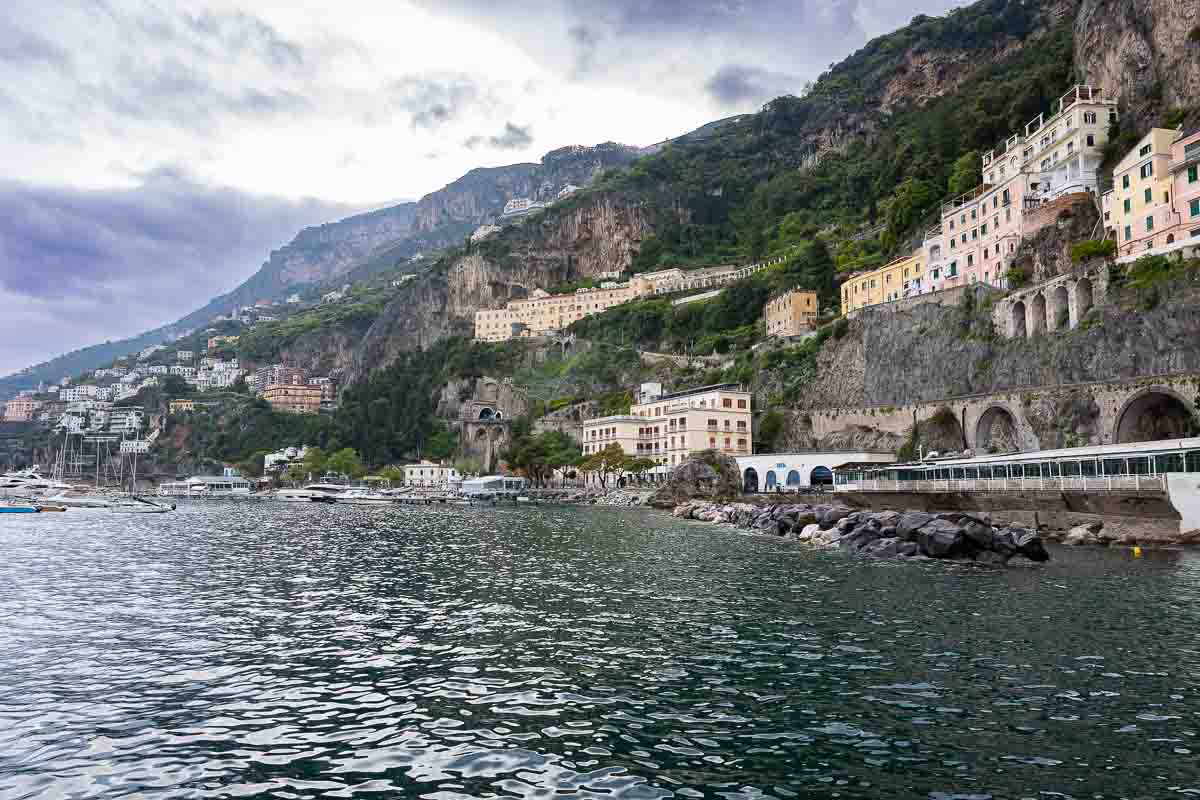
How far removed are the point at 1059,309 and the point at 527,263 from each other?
144075 millimetres

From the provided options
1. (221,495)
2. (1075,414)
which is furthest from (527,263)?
(1075,414)

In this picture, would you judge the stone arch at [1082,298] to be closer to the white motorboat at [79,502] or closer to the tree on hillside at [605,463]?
the tree on hillside at [605,463]

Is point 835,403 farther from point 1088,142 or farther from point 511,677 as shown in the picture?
point 511,677

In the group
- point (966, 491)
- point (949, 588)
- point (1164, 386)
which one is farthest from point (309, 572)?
point (1164, 386)

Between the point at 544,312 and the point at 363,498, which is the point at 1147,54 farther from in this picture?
the point at 544,312

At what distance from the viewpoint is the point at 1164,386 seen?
42500mm

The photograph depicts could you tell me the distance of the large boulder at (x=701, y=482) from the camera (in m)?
76.1

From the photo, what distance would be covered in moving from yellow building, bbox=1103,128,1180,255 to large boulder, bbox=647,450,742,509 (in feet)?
128

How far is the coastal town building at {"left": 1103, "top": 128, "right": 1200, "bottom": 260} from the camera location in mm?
47562

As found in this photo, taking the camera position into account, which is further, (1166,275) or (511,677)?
(1166,275)

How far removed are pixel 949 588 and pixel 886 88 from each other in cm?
17953

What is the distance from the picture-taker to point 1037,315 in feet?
187

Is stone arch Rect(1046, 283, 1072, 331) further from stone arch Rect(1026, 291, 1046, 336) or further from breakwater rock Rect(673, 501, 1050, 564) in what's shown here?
breakwater rock Rect(673, 501, 1050, 564)

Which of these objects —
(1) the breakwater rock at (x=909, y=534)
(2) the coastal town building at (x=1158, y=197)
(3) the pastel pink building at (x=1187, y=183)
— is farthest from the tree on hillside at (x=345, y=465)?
(3) the pastel pink building at (x=1187, y=183)
